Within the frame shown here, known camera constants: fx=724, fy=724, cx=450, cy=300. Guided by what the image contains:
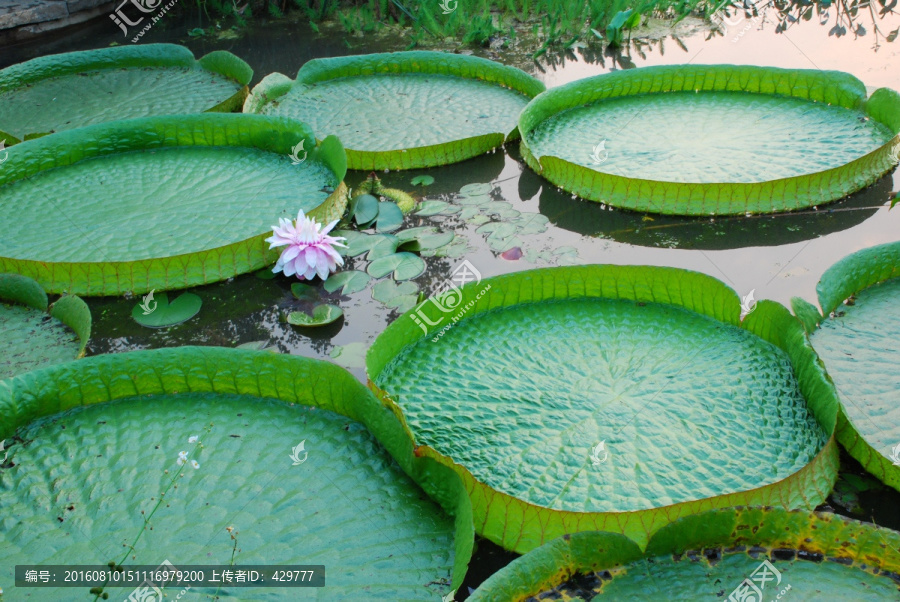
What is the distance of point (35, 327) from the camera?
259 cm

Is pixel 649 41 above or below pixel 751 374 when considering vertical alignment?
above

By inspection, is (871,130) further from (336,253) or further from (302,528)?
(302,528)

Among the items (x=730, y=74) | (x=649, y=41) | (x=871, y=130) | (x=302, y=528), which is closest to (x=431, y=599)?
(x=302, y=528)

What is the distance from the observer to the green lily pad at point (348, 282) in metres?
2.91

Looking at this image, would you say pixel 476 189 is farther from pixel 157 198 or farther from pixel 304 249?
pixel 157 198

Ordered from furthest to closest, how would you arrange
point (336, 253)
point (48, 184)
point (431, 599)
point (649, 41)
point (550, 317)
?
point (649, 41) → point (48, 184) → point (336, 253) → point (550, 317) → point (431, 599)

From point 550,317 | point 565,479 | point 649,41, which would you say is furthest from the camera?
point 649,41

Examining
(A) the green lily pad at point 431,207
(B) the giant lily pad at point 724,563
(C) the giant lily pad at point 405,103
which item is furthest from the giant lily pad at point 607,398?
(C) the giant lily pad at point 405,103

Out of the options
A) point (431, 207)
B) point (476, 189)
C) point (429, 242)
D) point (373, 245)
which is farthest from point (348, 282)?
point (476, 189)

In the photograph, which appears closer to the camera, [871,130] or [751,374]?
[751,374]

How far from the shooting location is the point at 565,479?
1.91 m

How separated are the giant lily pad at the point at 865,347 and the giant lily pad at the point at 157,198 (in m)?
2.02

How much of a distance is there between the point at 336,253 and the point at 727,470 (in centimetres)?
169

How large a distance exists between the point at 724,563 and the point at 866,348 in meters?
1.05
